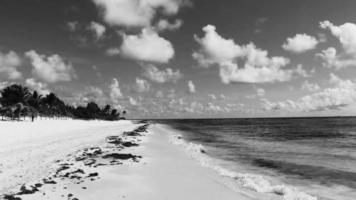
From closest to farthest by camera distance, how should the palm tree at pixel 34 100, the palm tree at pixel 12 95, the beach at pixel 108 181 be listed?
1. the beach at pixel 108 181
2. the palm tree at pixel 12 95
3. the palm tree at pixel 34 100

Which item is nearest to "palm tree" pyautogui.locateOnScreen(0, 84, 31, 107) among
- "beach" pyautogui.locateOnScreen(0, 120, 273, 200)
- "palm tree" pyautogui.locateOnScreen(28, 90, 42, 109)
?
"palm tree" pyautogui.locateOnScreen(28, 90, 42, 109)

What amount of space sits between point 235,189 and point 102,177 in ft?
23.1

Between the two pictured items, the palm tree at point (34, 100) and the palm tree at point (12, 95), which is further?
the palm tree at point (34, 100)

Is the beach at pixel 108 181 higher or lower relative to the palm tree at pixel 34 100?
lower

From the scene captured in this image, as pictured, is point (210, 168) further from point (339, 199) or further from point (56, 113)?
point (56, 113)

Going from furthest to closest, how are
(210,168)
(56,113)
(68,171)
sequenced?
1. (56,113)
2. (210,168)
3. (68,171)

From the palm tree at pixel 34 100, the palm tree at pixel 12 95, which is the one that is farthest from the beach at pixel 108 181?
the palm tree at pixel 34 100

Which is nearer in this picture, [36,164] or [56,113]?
[36,164]

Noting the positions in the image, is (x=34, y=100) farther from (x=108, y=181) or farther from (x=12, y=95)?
(x=108, y=181)

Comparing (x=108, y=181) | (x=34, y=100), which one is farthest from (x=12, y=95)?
(x=108, y=181)

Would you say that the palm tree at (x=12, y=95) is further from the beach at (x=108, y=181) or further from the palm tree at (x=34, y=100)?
the beach at (x=108, y=181)

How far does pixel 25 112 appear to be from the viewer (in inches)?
3573

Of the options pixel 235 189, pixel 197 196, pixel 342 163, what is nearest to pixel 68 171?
pixel 197 196

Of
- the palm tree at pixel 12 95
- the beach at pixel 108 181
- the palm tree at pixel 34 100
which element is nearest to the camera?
the beach at pixel 108 181
